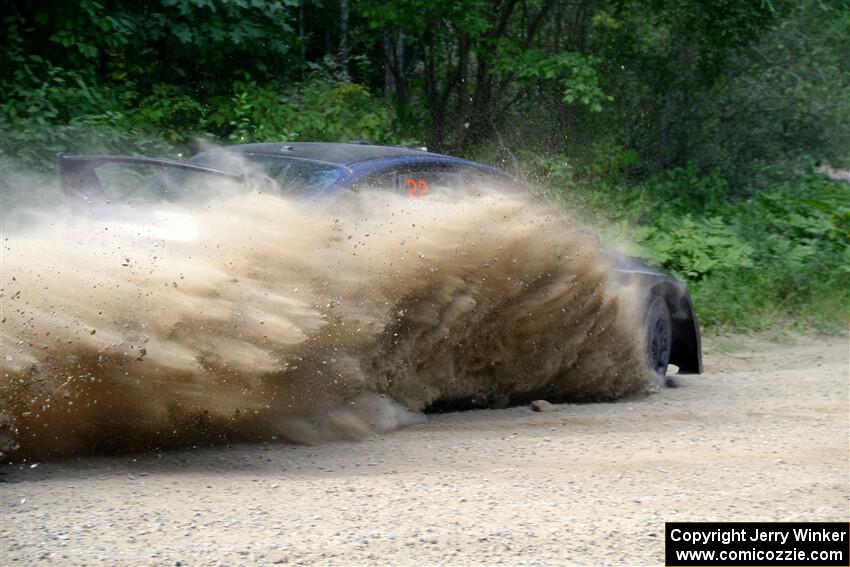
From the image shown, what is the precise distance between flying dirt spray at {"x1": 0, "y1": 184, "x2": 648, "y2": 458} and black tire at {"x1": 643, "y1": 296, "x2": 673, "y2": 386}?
497 mm

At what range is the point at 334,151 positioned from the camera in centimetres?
674

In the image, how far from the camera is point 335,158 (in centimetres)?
654

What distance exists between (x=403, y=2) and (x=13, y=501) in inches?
404

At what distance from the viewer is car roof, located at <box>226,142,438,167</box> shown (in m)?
6.56

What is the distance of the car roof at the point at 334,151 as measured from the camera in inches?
258

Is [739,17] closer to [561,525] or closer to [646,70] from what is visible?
[646,70]

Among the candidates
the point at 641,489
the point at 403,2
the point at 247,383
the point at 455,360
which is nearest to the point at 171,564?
the point at 247,383

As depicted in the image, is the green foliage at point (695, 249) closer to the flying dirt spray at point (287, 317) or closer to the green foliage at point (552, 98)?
the green foliage at point (552, 98)

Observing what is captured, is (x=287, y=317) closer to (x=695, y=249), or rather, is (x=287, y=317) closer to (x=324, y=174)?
(x=324, y=174)

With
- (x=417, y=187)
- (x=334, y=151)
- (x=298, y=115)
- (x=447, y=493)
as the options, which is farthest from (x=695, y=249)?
(x=447, y=493)

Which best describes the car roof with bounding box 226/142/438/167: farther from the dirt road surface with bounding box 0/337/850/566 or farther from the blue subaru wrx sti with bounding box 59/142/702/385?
the dirt road surface with bounding box 0/337/850/566

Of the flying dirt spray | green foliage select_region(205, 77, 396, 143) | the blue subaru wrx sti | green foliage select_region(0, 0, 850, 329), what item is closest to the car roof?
the blue subaru wrx sti

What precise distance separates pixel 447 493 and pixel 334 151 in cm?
263

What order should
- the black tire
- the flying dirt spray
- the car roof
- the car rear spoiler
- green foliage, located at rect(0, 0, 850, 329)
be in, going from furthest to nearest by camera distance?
1. green foliage, located at rect(0, 0, 850, 329)
2. the black tire
3. the car roof
4. the car rear spoiler
5. the flying dirt spray
